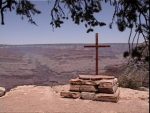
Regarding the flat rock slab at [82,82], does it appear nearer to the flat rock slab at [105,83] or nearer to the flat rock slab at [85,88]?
the flat rock slab at [85,88]

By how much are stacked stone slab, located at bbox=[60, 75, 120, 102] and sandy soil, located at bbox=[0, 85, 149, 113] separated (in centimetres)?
26

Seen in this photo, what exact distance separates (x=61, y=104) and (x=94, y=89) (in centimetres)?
150

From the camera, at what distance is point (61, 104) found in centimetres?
1382

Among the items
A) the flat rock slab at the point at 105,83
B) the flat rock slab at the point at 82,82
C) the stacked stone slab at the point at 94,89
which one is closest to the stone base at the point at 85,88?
the stacked stone slab at the point at 94,89

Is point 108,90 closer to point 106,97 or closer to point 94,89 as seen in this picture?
point 106,97

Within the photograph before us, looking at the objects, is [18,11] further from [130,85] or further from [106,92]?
[130,85]

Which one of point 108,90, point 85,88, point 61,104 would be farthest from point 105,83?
point 61,104

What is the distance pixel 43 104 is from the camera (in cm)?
1377

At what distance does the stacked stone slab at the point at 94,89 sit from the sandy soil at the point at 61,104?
262 millimetres

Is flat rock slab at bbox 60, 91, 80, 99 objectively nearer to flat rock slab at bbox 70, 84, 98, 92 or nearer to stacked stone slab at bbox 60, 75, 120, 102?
stacked stone slab at bbox 60, 75, 120, 102

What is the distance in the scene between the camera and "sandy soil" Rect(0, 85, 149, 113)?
42.4 feet

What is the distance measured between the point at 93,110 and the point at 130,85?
5.96 metres

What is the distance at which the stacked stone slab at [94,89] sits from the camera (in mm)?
14289

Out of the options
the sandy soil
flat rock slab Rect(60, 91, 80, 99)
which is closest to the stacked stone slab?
flat rock slab Rect(60, 91, 80, 99)
